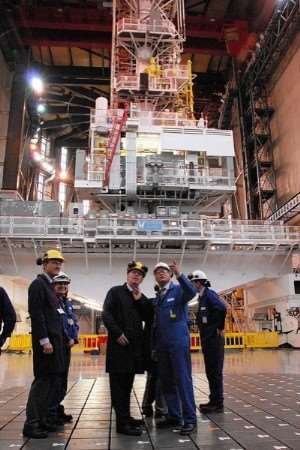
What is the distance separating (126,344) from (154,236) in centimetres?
1855

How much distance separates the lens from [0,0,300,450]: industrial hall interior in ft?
16.8

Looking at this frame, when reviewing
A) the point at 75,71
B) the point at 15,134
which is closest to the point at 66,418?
the point at 15,134

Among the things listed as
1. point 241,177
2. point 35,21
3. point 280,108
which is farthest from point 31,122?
point 280,108

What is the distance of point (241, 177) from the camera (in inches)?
1694

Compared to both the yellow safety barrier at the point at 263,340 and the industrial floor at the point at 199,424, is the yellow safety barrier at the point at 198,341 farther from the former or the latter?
the industrial floor at the point at 199,424

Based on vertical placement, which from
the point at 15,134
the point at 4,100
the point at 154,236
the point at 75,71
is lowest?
the point at 154,236

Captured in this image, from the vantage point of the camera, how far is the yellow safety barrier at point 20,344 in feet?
78.6

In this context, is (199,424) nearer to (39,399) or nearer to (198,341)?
(39,399)

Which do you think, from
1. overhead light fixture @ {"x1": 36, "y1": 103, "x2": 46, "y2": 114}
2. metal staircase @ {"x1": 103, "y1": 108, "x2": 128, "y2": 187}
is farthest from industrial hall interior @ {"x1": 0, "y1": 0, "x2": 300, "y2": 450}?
overhead light fixture @ {"x1": 36, "y1": 103, "x2": 46, "y2": 114}

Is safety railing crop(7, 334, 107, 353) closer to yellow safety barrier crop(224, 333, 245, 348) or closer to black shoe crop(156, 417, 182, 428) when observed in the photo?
yellow safety barrier crop(224, 333, 245, 348)

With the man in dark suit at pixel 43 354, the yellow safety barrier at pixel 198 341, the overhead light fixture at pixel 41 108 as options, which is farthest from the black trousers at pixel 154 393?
the overhead light fixture at pixel 41 108

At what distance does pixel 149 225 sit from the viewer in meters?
23.6

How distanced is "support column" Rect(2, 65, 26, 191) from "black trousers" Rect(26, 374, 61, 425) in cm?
3247

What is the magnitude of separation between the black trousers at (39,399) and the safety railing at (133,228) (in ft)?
60.1
